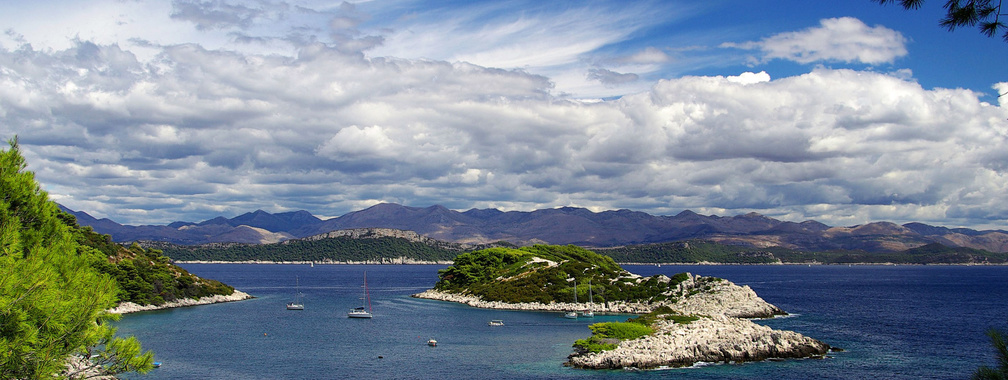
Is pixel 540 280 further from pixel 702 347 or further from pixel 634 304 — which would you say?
pixel 702 347

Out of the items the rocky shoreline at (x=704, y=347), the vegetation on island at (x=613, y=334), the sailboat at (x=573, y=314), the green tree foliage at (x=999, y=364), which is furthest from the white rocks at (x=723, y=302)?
the green tree foliage at (x=999, y=364)

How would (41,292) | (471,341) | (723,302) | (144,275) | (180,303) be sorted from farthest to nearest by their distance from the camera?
(180,303)
(144,275)
(723,302)
(471,341)
(41,292)

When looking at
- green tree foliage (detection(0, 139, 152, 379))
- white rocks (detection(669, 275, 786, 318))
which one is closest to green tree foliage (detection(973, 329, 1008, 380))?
green tree foliage (detection(0, 139, 152, 379))

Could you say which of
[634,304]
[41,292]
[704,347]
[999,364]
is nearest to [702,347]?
[704,347]

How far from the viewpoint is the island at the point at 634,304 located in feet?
191

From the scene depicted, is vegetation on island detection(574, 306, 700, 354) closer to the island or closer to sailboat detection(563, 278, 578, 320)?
the island

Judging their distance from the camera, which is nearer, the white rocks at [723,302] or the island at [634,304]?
the island at [634,304]

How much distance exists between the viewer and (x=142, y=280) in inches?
4186

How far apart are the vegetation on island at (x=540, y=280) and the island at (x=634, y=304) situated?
196 mm

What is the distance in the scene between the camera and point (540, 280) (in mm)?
127562

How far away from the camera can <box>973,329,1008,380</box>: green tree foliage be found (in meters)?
15.6

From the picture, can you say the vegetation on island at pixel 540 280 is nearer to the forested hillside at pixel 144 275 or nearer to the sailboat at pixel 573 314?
the sailboat at pixel 573 314

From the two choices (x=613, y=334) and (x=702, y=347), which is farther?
(x=613, y=334)

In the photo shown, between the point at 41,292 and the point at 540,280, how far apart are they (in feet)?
364
